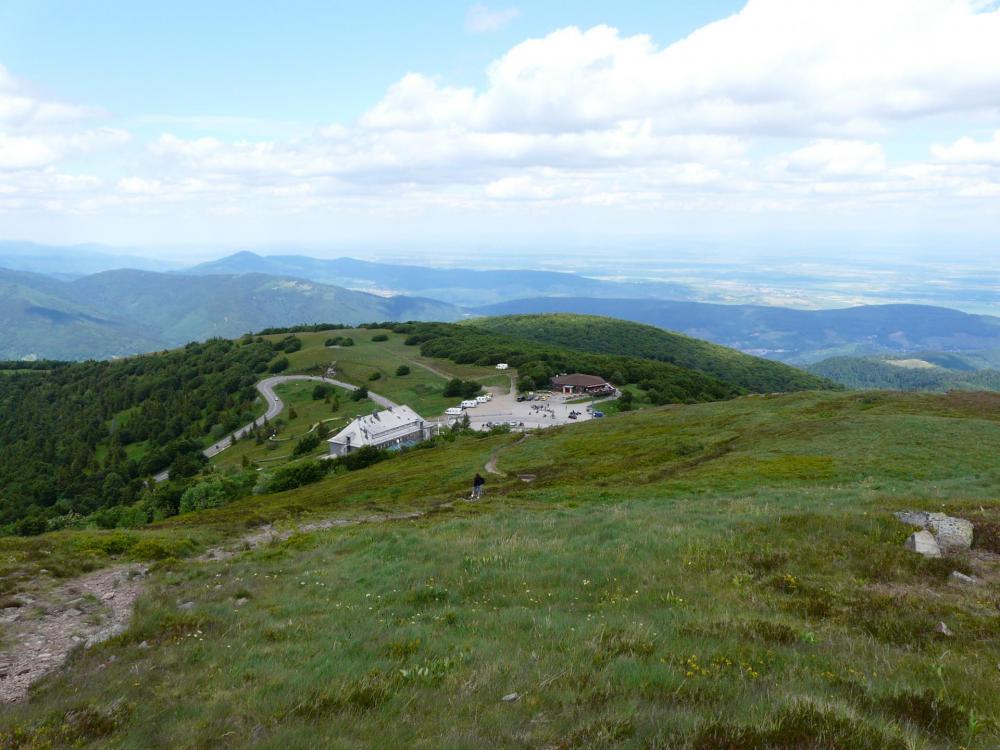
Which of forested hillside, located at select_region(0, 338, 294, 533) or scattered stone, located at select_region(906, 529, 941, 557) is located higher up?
scattered stone, located at select_region(906, 529, 941, 557)

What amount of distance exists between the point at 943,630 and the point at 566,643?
664 centimetres

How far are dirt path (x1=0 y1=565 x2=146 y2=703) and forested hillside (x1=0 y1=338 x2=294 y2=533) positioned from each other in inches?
3006

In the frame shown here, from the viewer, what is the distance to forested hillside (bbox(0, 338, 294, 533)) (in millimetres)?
118750

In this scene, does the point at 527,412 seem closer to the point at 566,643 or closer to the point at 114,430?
the point at 566,643

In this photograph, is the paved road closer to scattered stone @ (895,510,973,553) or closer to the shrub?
the shrub

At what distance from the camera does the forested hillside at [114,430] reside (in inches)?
4675

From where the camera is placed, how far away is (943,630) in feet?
31.1

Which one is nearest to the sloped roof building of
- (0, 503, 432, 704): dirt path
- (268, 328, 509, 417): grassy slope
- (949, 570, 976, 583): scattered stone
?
(268, 328, 509, 417): grassy slope

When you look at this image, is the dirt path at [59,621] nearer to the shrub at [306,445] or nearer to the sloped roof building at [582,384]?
the shrub at [306,445]

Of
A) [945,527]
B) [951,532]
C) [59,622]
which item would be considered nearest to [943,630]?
[951,532]

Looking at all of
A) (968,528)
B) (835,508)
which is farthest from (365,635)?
(835,508)

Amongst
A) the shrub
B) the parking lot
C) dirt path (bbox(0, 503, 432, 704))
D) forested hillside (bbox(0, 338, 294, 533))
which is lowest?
forested hillside (bbox(0, 338, 294, 533))

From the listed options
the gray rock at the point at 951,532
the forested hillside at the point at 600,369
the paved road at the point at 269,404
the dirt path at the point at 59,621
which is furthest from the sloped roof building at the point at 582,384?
the gray rock at the point at 951,532

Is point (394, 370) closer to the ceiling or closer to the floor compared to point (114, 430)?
closer to the ceiling
